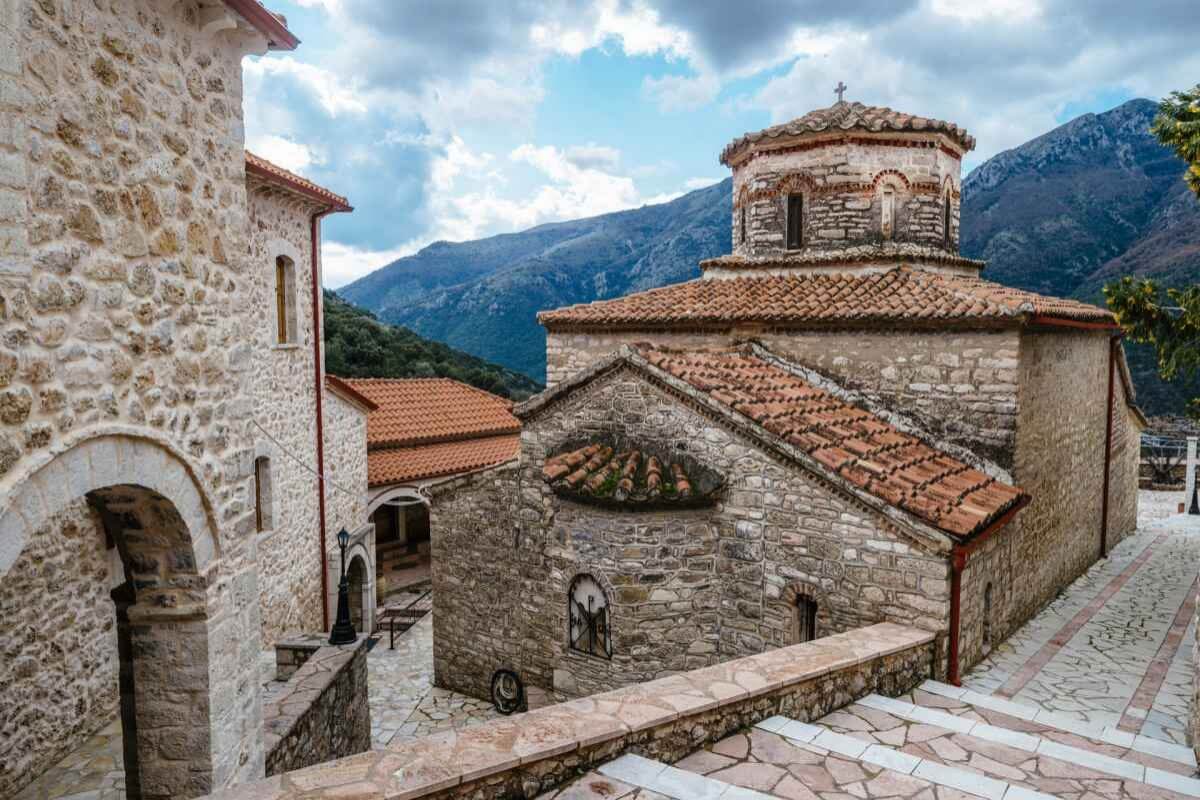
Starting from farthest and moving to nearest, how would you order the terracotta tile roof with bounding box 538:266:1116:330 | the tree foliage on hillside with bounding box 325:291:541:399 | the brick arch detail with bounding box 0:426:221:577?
the tree foliage on hillside with bounding box 325:291:541:399 < the terracotta tile roof with bounding box 538:266:1116:330 < the brick arch detail with bounding box 0:426:221:577

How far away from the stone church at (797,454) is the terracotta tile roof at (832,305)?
0.05 meters

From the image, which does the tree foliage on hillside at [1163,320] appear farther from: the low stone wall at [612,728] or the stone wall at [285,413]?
the stone wall at [285,413]

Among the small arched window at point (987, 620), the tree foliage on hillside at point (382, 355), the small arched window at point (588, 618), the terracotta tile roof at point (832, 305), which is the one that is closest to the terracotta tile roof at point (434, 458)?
the terracotta tile roof at point (832, 305)

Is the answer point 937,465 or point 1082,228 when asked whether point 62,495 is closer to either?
point 937,465

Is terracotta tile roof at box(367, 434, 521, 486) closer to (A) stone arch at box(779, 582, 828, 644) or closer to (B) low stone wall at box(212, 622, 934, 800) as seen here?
(A) stone arch at box(779, 582, 828, 644)

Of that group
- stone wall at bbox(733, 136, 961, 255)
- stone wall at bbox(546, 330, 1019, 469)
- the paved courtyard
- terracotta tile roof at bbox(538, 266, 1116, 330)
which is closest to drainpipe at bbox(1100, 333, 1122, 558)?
terracotta tile roof at bbox(538, 266, 1116, 330)

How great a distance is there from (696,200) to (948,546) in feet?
343

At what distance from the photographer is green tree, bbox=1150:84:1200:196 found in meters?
9.54

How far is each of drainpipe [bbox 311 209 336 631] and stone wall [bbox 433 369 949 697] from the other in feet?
16.0

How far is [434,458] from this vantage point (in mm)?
17016

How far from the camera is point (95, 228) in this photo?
3.33 metres

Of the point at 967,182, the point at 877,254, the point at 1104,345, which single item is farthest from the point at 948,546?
the point at 967,182

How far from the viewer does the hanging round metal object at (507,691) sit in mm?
10016

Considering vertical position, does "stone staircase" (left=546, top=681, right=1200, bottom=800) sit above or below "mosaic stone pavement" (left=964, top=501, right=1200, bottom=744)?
above
